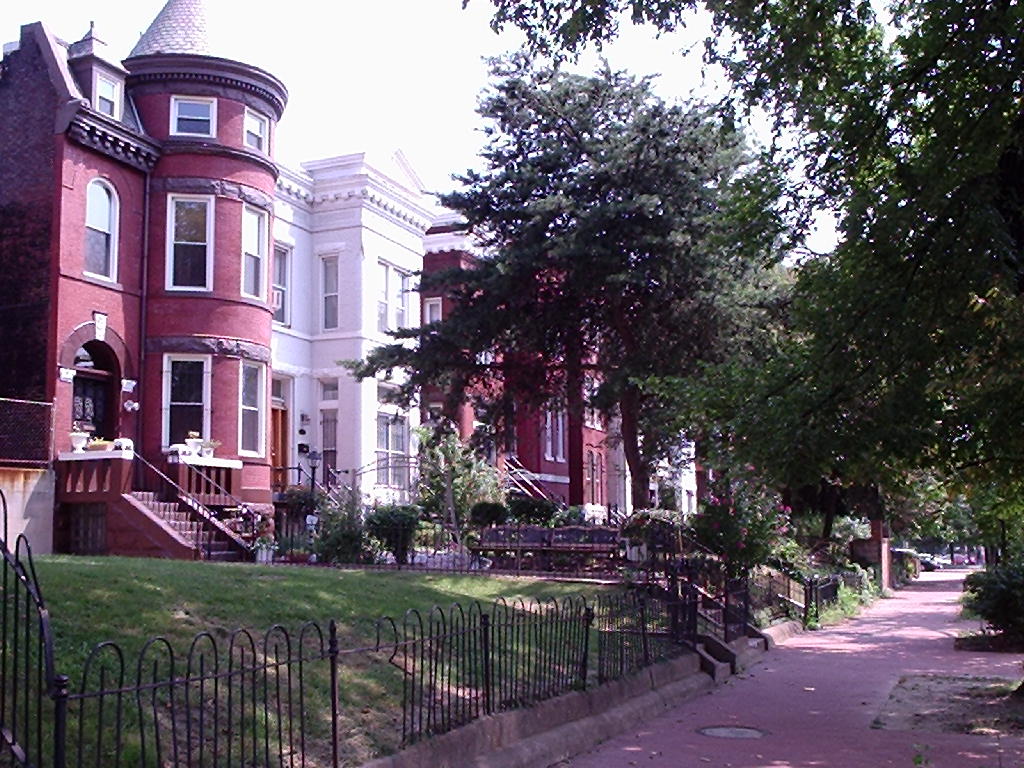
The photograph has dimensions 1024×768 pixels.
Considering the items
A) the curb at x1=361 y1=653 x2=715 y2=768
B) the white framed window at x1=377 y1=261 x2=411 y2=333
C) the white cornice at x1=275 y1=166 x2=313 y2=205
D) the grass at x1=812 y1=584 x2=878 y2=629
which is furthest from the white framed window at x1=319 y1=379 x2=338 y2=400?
the curb at x1=361 y1=653 x2=715 y2=768

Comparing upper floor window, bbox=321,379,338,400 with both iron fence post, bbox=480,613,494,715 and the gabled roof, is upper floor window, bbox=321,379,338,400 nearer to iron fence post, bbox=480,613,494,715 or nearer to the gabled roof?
the gabled roof

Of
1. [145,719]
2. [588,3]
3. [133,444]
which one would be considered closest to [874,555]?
[133,444]

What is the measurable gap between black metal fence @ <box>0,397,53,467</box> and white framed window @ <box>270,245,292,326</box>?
27.7 feet

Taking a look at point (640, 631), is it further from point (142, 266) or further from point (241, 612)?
point (142, 266)

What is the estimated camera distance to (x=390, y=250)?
3092 cm

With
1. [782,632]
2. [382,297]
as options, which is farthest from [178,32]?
[782,632]

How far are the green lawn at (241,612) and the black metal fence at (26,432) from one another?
8025 millimetres

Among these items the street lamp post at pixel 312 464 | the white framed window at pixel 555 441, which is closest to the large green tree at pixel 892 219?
the street lamp post at pixel 312 464

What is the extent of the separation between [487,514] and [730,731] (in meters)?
14.1

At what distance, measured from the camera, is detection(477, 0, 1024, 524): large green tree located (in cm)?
1039

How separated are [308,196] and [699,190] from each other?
12.4 m

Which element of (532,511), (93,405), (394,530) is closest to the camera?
(394,530)

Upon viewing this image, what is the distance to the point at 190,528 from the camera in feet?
66.7

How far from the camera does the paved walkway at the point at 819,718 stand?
377 inches
